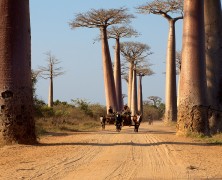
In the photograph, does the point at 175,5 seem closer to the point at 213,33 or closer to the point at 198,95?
the point at 213,33

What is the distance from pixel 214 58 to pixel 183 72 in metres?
2.66

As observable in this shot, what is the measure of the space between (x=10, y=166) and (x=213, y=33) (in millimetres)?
9644

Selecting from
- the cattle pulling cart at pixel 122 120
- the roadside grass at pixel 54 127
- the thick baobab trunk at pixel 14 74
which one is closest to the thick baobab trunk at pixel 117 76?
the cattle pulling cart at pixel 122 120

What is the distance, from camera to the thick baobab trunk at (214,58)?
46.8 ft

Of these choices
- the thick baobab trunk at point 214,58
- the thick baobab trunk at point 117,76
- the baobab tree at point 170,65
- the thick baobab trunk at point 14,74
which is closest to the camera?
the thick baobab trunk at point 14,74

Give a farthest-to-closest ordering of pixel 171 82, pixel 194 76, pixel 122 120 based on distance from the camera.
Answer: pixel 171 82 < pixel 122 120 < pixel 194 76

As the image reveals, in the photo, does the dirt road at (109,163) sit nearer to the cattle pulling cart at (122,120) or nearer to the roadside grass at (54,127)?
the roadside grass at (54,127)

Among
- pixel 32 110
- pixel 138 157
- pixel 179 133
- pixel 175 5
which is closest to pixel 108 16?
pixel 175 5

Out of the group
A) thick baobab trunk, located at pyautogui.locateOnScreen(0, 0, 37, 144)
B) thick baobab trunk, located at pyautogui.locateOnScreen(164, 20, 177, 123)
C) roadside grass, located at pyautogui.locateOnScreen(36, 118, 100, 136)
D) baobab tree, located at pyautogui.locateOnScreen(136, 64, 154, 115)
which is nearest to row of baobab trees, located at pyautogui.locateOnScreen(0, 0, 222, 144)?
thick baobab trunk, located at pyautogui.locateOnScreen(0, 0, 37, 144)

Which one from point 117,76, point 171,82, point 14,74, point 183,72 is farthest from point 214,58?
point 117,76

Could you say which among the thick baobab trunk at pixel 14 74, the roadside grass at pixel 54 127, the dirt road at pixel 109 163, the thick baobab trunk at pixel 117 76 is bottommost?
the dirt road at pixel 109 163

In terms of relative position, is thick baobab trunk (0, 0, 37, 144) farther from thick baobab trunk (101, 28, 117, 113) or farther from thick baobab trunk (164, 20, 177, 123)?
thick baobab trunk (101, 28, 117, 113)

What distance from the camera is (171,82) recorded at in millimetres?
25453

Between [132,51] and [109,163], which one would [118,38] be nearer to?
[132,51]
